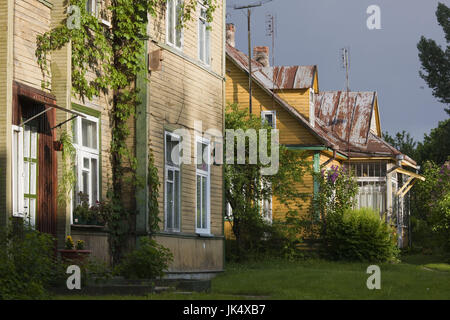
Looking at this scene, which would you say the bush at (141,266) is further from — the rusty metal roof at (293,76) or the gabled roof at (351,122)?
the gabled roof at (351,122)

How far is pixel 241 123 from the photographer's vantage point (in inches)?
1001

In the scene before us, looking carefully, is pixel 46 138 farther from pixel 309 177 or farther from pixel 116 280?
pixel 309 177

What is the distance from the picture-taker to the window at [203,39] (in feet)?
66.5

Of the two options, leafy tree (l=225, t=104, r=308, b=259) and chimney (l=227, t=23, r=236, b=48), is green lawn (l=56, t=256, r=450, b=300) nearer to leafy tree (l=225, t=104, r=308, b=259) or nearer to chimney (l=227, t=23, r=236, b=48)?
leafy tree (l=225, t=104, r=308, b=259)

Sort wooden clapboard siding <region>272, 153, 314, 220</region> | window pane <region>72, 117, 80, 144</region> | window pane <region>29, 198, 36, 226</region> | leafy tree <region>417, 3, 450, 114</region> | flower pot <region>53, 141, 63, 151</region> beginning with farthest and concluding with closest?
leafy tree <region>417, 3, 450, 114</region>, wooden clapboard siding <region>272, 153, 314, 220</region>, window pane <region>72, 117, 80, 144</region>, flower pot <region>53, 141, 63, 151</region>, window pane <region>29, 198, 36, 226</region>

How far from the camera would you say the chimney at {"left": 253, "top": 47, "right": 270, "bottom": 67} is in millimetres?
35375

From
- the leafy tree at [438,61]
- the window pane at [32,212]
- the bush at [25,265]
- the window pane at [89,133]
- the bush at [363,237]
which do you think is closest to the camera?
the bush at [25,265]

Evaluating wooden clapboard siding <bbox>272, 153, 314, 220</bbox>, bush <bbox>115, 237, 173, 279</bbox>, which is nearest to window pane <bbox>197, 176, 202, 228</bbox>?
bush <bbox>115, 237, 173, 279</bbox>

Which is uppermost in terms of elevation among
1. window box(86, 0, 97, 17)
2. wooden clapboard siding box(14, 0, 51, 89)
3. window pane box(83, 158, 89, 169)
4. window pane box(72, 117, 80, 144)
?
window box(86, 0, 97, 17)

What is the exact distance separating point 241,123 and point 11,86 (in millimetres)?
13434

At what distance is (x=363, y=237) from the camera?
26297 mm

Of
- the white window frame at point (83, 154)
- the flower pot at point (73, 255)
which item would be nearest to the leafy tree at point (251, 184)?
the white window frame at point (83, 154)

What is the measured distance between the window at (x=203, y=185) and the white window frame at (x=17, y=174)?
23.2 ft

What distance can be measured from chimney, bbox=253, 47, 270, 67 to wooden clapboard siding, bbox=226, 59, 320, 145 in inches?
195
